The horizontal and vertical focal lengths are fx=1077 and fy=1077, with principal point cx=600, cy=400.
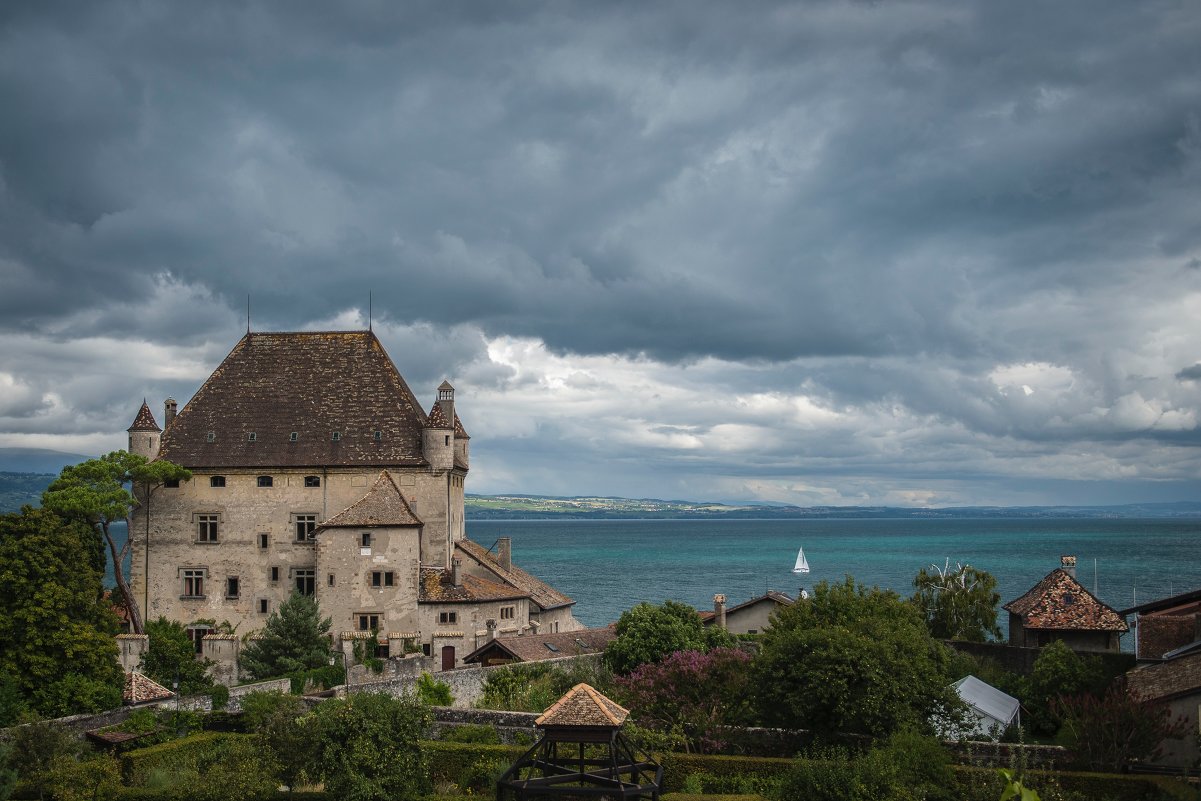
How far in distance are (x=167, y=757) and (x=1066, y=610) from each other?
122ft

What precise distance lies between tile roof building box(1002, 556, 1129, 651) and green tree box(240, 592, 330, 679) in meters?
32.3

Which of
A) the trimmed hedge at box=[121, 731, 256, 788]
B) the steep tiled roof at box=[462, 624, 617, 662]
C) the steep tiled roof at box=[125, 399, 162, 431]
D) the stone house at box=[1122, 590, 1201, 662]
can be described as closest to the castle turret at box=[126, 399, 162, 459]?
the steep tiled roof at box=[125, 399, 162, 431]

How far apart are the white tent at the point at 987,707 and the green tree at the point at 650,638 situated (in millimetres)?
12045

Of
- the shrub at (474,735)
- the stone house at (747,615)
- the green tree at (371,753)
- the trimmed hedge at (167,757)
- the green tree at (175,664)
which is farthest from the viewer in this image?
the stone house at (747,615)

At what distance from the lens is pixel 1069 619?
A: 4744cm

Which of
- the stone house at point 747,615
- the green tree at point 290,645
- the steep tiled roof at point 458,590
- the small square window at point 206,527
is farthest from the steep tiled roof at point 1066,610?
the small square window at point 206,527

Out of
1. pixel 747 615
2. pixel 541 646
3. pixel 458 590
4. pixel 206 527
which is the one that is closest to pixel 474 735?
pixel 541 646

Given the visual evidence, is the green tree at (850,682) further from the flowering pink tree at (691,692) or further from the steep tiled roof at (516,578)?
the steep tiled roof at (516,578)

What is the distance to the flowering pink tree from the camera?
3519 cm

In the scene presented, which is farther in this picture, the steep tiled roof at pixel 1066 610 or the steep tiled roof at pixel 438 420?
the steep tiled roof at pixel 438 420

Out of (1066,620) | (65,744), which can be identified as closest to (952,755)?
(1066,620)

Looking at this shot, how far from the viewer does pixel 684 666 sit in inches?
1444

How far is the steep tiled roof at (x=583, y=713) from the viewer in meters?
25.6

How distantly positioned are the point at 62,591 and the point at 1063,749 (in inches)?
1377
